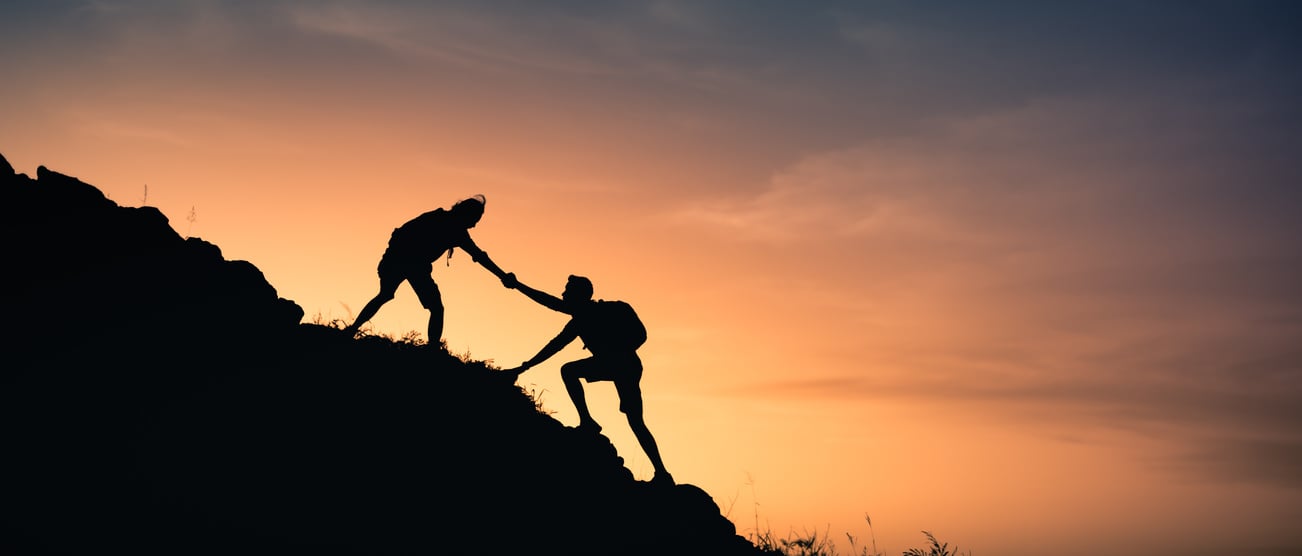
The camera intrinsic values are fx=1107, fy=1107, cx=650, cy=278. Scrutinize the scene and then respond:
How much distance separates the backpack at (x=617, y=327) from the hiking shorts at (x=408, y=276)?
8.46ft

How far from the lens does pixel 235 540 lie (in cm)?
1334

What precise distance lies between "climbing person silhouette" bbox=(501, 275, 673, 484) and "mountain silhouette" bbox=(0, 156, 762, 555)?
808 millimetres

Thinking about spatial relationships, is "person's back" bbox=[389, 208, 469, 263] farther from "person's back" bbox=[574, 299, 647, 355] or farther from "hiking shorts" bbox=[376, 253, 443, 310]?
"person's back" bbox=[574, 299, 647, 355]

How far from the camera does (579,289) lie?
1764cm

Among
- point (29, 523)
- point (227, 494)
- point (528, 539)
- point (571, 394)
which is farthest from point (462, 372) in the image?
point (29, 523)

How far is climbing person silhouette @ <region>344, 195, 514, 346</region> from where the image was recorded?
17.1 meters

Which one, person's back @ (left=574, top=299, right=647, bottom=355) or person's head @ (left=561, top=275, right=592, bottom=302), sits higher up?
person's head @ (left=561, top=275, right=592, bottom=302)

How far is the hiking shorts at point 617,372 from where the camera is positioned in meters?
17.4

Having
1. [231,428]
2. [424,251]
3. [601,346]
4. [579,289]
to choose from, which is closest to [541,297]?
[579,289]

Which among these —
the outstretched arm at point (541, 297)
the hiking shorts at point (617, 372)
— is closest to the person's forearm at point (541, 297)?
the outstretched arm at point (541, 297)

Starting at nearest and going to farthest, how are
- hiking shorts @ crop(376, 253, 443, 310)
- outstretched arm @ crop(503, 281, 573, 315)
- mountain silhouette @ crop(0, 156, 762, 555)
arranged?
mountain silhouette @ crop(0, 156, 762, 555), hiking shorts @ crop(376, 253, 443, 310), outstretched arm @ crop(503, 281, 573, 315)

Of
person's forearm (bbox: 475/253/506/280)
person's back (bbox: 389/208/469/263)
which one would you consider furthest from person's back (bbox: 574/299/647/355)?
person's back (bbox: 389/208/469/263)

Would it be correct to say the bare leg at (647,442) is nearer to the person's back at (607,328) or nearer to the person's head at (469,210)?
the person's back at (607,328)

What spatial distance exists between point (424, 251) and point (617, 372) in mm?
3552
